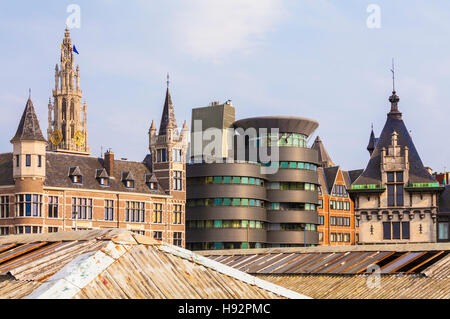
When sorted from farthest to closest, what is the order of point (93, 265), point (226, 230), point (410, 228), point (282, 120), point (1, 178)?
point (282, 120), point (226, 230), point (1, 178), point (410, 228), point (93, 265)

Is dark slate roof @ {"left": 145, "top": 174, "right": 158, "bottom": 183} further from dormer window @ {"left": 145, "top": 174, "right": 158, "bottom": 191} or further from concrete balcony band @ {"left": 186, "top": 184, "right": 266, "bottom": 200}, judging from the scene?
concrete balcony band @ {"left": 186, "top": 184, "right": 266, "bottom": 200}

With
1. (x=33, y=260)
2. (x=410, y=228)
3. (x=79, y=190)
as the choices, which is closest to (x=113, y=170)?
(x=79, y=190)

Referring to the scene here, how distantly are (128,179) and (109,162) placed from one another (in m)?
3.16

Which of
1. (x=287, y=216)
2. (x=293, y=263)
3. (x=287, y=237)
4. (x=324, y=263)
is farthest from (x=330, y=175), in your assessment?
(x=324, y=263)

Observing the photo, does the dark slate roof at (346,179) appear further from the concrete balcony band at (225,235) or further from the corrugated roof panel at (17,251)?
the corrugated roof panel at (17,251)

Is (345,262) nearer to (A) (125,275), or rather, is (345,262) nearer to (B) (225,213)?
(A) (125,275)

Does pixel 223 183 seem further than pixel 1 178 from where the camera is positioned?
Yes

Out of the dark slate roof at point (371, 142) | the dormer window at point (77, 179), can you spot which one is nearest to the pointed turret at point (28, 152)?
the dormer window at point (77, 179)

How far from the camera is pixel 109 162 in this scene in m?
103

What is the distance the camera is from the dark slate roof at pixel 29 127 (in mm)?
94312
